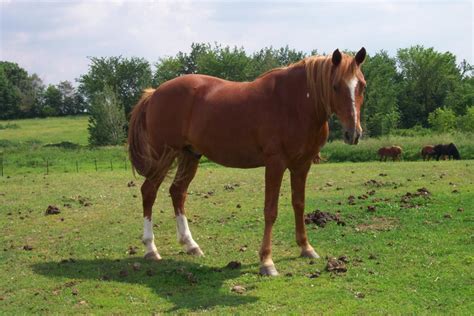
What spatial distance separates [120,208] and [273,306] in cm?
721

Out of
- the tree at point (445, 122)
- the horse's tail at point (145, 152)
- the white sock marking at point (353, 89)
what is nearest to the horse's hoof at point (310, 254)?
the white sock marking at point (353, 89)

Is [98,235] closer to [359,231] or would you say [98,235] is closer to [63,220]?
[63,220]

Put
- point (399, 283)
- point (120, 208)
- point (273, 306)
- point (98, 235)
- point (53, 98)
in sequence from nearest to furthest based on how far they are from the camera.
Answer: point (273, 306), point (399, 283), point (98, 235), point (120, 208), point (53, 98)

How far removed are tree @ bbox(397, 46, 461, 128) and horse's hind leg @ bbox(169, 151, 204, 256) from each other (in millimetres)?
59826

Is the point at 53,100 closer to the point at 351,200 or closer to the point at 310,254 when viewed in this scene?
the point at 351,200

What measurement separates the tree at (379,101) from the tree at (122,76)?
86.8ft

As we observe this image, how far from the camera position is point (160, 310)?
549cm

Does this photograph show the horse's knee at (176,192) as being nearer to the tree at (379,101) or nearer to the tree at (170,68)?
the tree at (379,101)

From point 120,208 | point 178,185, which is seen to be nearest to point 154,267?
point 178,185

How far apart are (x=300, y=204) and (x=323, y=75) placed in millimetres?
2042

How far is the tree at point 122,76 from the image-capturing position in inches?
2426

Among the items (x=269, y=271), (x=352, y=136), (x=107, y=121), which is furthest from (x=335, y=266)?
(x=107, y=121)

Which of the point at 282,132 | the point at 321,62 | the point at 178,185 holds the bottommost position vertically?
the point at 178,185

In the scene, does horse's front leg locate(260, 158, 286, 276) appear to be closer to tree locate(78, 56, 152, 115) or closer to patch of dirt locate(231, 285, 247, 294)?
patch of dirt locate(231, 285, 247, 294)
